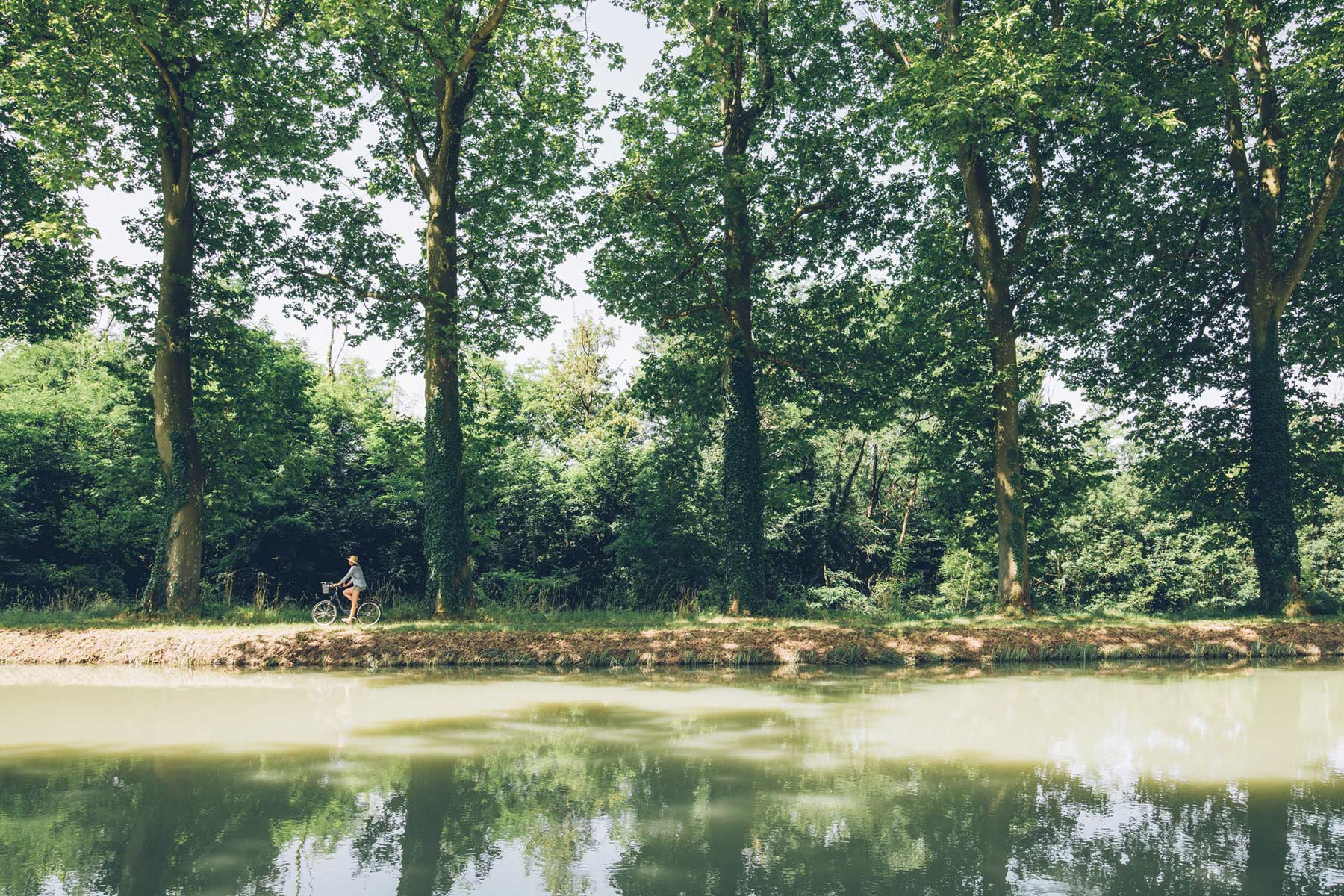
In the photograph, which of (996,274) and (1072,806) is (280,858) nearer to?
(1072,806)

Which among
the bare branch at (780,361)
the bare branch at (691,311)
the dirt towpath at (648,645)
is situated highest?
the bare branch at (691,311)

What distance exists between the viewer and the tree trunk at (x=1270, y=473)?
17.1 m

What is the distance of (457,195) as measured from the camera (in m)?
17.6

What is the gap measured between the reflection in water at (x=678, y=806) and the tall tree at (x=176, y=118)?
8.05 meters

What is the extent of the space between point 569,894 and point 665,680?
7696mm

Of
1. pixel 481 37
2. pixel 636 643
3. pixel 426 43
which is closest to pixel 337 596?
pixel 636 643

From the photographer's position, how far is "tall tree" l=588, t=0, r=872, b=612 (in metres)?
16.5

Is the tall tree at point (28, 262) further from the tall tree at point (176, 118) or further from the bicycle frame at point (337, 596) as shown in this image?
the bicycle frame at point (337, 596)

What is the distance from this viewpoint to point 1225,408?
18.8m

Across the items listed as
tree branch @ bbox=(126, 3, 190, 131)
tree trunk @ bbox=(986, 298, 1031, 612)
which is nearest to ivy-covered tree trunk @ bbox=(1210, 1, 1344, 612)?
tree trunk @ bbox=(986, 298, 1031, 612)

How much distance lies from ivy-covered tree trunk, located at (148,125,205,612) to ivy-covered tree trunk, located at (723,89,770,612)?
35.9 ft

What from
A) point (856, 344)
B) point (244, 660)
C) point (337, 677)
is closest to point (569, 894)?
point (337, 677)

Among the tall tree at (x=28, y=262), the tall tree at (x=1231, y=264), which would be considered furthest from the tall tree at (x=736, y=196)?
the tall tree at (x=28, y=262)

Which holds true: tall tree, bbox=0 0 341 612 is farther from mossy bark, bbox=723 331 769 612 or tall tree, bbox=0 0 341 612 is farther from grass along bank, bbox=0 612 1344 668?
mossy bark, bbox=723 331 769 612
